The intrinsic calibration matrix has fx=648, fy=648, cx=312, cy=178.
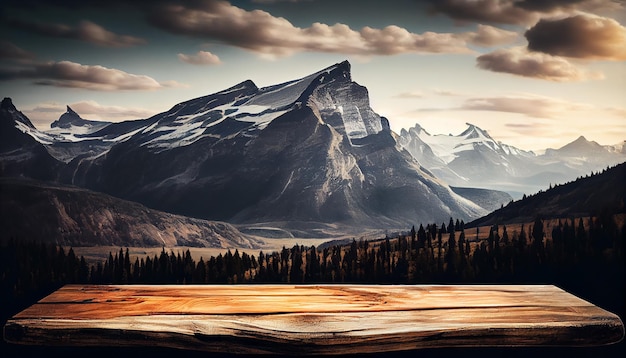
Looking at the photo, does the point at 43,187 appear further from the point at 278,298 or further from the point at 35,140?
the point at 278,298

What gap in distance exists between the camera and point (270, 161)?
834 centimetres

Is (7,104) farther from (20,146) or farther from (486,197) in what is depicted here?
(486,197)

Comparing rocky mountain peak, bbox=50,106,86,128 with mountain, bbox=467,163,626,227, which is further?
rocky mountain peak, bbox=50,106,86,128

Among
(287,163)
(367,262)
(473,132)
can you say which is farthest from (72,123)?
(473,132)

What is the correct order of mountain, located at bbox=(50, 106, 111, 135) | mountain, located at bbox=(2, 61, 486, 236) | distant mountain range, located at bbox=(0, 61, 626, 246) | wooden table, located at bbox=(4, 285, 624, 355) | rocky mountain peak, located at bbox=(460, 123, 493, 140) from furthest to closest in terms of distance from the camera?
1. rocky mountain peak, located at bbox=(460, 123, 493, 140)
2. mountain, located at bbox=(2, 61, 486, 236)
3. distant mountain range, located at bbox=(0, 61, 626, 246)
4. mountain, located at bbox=(50, 106, 111, 135)
5. wooden table, located at bbox=(4, 285, 624, 355)

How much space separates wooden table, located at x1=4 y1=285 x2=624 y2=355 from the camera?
384 centimetres

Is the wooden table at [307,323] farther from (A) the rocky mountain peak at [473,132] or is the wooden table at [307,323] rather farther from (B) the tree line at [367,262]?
(A) the rocky mountain peak at [473,132]

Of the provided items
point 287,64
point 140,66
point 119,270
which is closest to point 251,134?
point 287,64

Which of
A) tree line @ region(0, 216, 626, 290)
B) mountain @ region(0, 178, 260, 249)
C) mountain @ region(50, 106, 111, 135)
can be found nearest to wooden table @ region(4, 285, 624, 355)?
tree line @ region(0, 216, 626, 290)

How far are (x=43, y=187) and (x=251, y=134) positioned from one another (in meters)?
2.57

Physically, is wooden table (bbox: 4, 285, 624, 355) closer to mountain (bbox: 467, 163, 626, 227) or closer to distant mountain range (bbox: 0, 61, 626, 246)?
mountain (bbox: 467, 163, 626, 227)

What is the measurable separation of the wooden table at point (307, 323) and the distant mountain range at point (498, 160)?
3.40m

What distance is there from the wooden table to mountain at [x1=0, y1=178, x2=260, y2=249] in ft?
9.72

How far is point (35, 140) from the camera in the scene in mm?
7406
